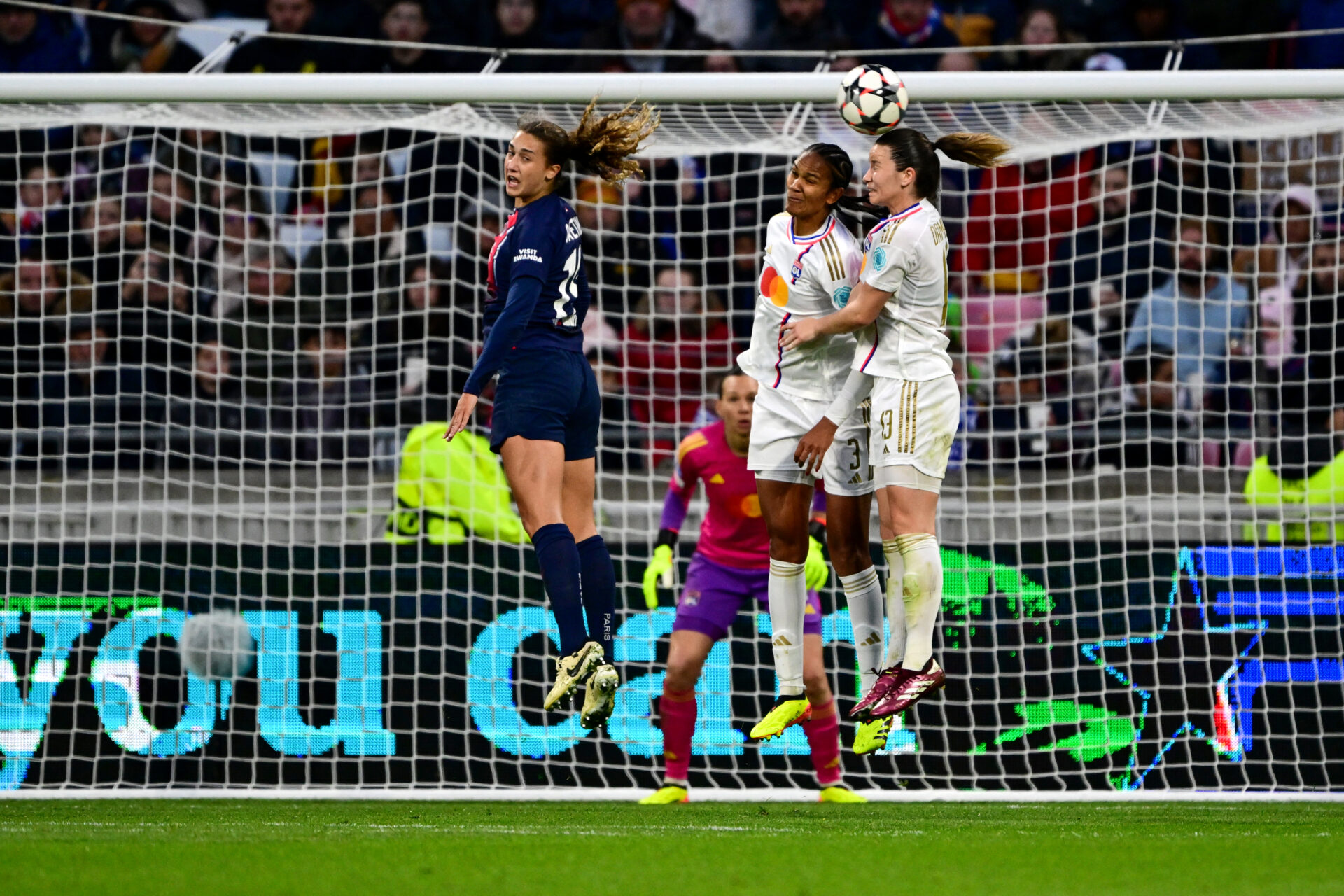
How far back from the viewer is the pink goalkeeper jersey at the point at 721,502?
751 centimetres

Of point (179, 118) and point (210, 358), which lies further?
point (210, 358)

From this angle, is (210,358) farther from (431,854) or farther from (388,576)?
(431,854)

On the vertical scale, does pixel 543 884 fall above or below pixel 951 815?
above

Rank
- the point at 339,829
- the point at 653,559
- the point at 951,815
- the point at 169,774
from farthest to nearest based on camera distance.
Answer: the point at 169,774, the point at 653,559, the point at 951,815, the point at 339,829

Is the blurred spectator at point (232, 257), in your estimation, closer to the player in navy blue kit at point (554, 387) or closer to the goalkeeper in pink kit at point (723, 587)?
the goalkeeper in pink kit at point (723, 587)

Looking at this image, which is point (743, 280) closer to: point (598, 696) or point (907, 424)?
point (907, 424)

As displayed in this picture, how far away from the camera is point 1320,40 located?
1161 centimetres

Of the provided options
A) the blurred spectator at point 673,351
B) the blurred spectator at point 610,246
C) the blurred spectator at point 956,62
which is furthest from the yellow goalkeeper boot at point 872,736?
the blurred spectator at point 956,62

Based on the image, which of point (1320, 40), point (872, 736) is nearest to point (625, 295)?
point (872, 736)

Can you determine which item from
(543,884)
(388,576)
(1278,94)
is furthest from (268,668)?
(1278,94)

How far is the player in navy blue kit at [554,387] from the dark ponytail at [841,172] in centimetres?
70

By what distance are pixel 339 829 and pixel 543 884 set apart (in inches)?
69.4

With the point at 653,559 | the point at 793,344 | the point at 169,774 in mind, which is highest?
the point at 793,344

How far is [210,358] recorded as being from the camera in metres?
9.41
